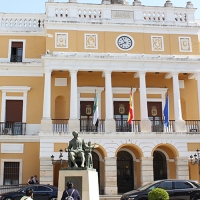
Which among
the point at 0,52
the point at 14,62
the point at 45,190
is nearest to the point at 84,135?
the point at 45,190

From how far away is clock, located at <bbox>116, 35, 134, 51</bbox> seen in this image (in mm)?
24719

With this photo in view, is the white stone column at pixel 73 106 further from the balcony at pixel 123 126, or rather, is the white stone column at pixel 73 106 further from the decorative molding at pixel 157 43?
the decorative molding at pixel 157 43

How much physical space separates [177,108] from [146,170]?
4461 mm

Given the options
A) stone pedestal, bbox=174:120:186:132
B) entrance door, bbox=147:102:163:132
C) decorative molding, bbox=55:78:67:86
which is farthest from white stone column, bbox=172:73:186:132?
decorative molding, bbox=55:78:67:86

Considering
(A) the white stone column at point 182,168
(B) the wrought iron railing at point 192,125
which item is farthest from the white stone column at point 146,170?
(B) the wrought iron railing at point 192,125

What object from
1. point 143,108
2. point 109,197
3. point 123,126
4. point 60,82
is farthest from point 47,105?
point 109,197

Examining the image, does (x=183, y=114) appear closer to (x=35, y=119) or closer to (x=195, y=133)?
(x=195, y=133)

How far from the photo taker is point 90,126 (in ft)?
78.7

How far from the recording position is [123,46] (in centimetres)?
2475

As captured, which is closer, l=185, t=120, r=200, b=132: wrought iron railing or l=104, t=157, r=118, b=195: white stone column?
l=104, t=157, r=118, b=195: white stone column

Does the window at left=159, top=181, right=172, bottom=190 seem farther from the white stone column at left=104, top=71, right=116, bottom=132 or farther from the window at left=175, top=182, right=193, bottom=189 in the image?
the white stone column at left=104, top=71, right=116, bottom=132

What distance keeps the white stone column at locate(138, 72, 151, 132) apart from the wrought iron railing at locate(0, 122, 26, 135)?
305 inches

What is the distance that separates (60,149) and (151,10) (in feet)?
37.2

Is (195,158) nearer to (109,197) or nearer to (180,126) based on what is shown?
(180,126)
